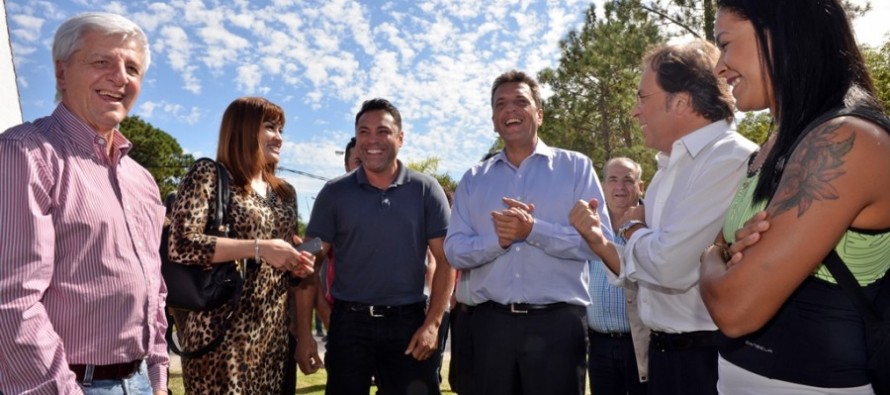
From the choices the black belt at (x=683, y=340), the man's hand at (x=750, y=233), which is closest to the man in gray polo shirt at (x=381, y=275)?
the black belt at (x=683, y=340)

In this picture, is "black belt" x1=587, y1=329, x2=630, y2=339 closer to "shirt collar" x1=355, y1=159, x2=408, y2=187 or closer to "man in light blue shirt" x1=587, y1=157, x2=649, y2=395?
"man in light blue shirt" x1=587, y1=157, x2=649, y2=395

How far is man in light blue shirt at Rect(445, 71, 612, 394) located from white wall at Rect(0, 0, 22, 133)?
3.61 m

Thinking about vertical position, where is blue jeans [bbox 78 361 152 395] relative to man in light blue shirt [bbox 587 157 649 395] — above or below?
above

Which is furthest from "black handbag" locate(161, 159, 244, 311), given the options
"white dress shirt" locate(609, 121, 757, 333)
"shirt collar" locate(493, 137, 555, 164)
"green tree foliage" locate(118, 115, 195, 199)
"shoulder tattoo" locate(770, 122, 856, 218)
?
"green tree foliage" locate(118, 115, 195, 199)

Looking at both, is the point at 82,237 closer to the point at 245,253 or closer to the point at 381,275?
the point at 245,253

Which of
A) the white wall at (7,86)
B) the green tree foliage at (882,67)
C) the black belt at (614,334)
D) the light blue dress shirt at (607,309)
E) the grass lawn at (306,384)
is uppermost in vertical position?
the green tree foliage at (882,67)

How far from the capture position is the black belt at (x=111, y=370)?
7.36ft

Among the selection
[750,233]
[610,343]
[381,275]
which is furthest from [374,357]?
[750,233]

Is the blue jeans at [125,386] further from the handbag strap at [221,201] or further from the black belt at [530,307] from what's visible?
the black belt at [530,307]

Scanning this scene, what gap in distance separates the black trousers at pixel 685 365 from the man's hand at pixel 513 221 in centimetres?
98

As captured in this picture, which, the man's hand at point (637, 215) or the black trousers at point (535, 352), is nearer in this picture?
the man's hand at point (637, 215)

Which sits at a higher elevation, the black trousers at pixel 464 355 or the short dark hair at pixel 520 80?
the short dark hair at pixel 520 80

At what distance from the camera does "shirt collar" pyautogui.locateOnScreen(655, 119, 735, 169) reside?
2883mm

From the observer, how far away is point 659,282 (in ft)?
9.25
